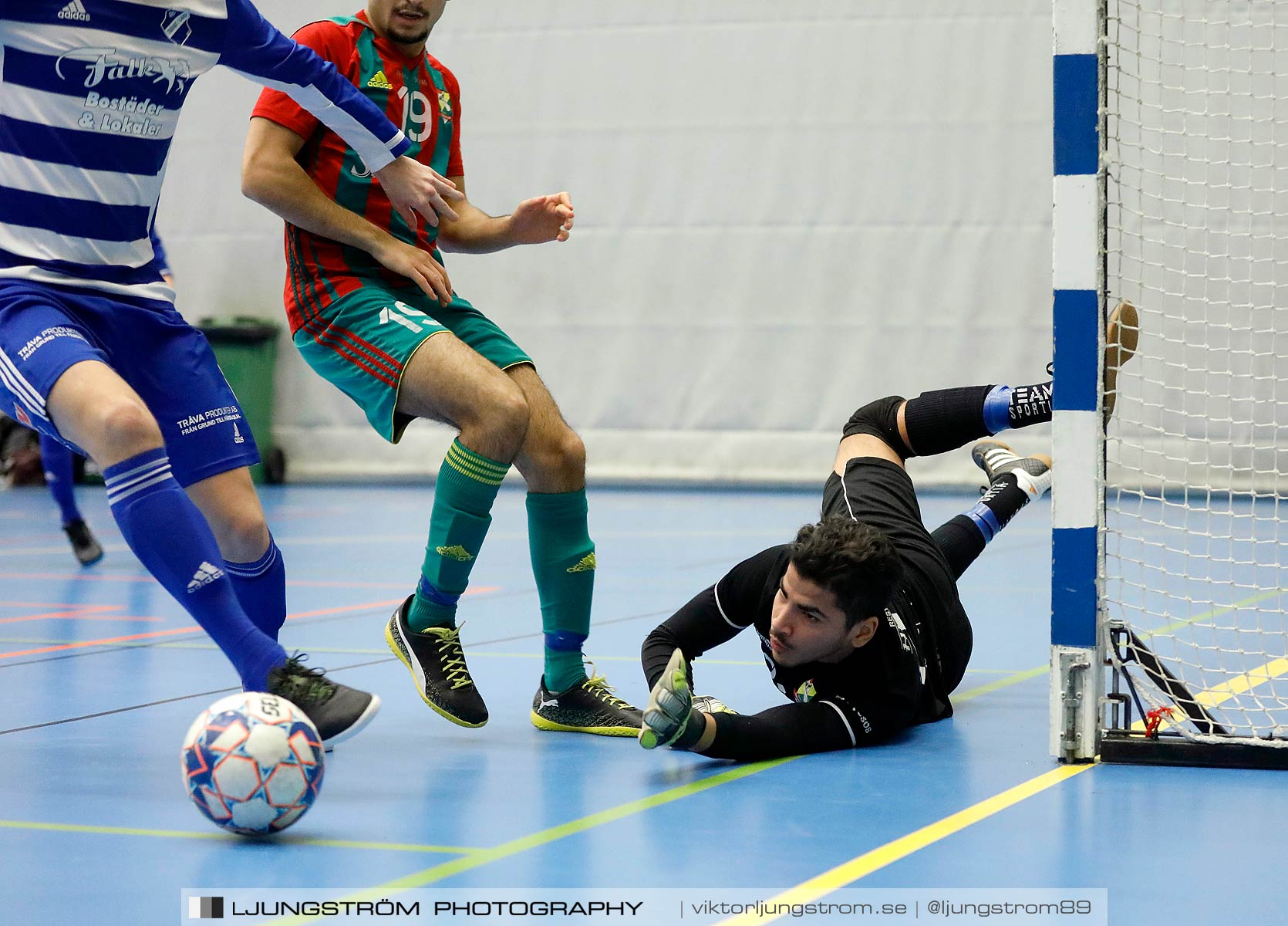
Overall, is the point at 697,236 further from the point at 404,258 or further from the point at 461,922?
the point at 461,922

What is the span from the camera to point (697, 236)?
42.7ft

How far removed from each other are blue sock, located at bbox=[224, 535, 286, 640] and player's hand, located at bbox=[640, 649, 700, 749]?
117 cm

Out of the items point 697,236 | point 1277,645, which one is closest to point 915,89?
point 697,236

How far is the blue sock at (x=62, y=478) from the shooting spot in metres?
7.58

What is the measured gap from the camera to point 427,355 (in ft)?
11.8

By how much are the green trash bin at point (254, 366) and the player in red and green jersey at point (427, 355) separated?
9.69 m

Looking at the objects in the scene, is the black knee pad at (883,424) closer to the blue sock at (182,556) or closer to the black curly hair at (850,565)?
the black curly hair at (850,565)

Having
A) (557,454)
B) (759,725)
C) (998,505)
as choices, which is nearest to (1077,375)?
(759,725)

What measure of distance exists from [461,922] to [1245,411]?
413 inches

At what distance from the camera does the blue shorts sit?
3119mm

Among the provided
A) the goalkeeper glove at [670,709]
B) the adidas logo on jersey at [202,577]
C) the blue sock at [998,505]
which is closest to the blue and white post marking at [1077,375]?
the goalkeeper glove at [670,709]

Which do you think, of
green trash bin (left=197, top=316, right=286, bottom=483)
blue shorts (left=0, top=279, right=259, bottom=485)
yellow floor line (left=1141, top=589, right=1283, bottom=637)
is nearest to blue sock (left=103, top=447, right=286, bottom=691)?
blue shorts (left=0, top=279, right=259, bottom=485)

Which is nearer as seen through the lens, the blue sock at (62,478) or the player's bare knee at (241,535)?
the player's bare knee at (241,535)

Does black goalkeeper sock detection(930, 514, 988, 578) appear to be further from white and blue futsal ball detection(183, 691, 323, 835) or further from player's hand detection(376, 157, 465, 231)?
white and blue futsal ball detection(183, 691, 323, 835)
